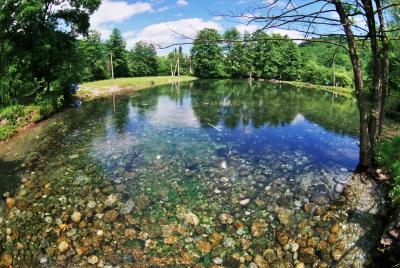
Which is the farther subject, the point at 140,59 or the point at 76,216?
the point at 140,59

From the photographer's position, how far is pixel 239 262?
812cm

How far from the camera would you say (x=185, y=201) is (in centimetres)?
1107

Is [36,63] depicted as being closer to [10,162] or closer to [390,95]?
[10,162]

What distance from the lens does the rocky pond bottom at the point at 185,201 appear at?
332 inches

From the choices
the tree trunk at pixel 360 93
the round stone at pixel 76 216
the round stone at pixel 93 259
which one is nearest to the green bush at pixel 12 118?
the round stone at pixel 76 216

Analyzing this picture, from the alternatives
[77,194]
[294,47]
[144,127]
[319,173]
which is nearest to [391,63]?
[319,173]

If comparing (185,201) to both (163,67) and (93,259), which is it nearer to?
(93,259)

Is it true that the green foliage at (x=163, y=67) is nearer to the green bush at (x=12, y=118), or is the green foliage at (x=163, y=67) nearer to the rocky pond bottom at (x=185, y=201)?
the green bush at (x=12, y=118)

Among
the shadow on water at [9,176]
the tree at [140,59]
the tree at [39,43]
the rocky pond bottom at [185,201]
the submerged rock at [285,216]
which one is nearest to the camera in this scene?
the rocky pond bottom at [185,201]

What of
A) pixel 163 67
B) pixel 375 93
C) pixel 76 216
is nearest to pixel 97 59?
pixel 163 67

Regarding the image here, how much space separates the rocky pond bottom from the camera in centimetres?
843

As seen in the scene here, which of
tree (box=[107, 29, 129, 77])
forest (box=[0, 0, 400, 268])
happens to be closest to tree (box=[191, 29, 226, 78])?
tree (box=[107, 29, 129, 77])

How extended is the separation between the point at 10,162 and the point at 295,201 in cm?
1335

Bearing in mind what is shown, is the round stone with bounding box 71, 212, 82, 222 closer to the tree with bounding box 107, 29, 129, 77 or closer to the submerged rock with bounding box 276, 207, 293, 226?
the submerged rock with bounding box 276, 207, 293, 226
